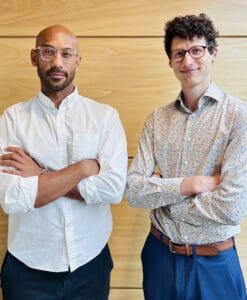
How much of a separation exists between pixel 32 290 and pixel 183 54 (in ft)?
3.94

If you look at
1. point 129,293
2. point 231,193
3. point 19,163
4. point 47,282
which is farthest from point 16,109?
point 129,293

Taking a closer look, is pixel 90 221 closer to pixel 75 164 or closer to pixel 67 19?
pixel 75 164

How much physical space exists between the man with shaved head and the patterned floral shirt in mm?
135

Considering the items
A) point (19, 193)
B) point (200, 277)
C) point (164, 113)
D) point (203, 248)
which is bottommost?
point (200, 277)

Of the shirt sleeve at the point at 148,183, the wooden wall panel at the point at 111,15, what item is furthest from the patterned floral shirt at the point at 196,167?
the wooden wall panel at the point at 111,15

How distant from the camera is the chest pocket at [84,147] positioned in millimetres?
1474

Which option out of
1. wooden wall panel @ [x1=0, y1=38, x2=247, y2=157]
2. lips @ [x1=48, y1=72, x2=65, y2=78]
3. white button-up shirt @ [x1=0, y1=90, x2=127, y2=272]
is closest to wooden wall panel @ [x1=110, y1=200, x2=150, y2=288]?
wooden wall panel @ [x1=0, y1=38, x2=247, y2=157]

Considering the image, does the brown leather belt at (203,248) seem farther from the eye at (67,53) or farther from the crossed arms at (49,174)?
the eye at (67,53)

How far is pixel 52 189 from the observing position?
4.43ft

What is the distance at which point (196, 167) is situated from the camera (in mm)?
1381

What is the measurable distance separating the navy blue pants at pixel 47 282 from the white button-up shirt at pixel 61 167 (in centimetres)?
4

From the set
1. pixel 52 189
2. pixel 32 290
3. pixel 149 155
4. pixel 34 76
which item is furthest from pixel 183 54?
pixel 32 290

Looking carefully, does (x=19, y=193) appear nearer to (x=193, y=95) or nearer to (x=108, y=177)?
(x=108, y=177)

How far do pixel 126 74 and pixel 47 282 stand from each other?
3.81 ft
